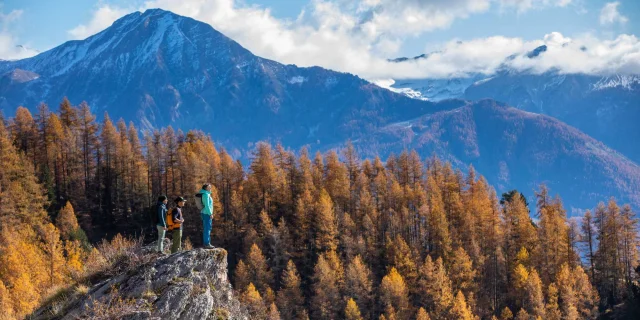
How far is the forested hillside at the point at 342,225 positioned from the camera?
71812mm

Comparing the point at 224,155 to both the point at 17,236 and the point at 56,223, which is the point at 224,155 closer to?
the point at 56,223

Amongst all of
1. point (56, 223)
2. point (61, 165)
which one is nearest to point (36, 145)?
point (61, 165)

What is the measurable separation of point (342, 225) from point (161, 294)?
65.4m

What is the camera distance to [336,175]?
287 feet

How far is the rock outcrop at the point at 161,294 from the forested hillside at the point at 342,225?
4789cm

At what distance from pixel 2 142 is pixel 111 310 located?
63.5 metres

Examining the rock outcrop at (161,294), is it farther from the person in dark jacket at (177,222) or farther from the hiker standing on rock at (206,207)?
the hiker standing on rock at (206,207)

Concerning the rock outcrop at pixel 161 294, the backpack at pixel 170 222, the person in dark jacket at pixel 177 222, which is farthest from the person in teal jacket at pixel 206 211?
the rock outcrop at pixel 161 294

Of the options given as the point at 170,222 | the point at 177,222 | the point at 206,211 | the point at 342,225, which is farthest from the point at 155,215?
the point at 342,225

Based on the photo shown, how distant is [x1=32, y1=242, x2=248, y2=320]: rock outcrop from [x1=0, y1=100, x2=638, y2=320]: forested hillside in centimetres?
4789

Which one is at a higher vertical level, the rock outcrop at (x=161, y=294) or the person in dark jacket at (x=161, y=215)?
the person in dark jacket at (x=161, y=215)

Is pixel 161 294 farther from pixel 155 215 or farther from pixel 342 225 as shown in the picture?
pixel 342 225

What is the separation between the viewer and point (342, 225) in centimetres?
8200

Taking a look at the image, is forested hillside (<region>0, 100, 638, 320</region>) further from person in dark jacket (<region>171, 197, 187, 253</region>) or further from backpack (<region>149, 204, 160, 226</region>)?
backpack (<region>149, 204, 160, 226</region>)
